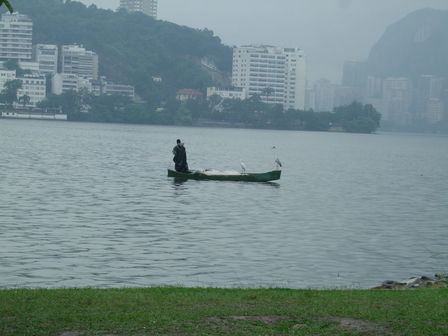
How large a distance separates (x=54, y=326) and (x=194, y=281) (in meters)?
8.71

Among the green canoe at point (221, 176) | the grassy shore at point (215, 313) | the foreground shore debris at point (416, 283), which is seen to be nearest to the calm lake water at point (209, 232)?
the green canoe at point (221, 176)

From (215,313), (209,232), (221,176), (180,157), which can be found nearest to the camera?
(215,313)

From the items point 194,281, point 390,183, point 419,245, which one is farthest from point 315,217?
point 390,183

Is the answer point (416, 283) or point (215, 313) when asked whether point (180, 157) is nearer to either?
point (416, 283)

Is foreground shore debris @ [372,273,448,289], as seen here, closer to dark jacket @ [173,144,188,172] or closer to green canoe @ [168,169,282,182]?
dark jacket @ [173,144,188,172]

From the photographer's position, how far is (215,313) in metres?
15.1

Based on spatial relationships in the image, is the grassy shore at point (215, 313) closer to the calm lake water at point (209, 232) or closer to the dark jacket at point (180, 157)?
the calm lake water at point (209, 232)

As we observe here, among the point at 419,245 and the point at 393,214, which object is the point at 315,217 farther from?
the point at 419,245

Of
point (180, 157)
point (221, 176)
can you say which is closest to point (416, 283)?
point (180, 157)

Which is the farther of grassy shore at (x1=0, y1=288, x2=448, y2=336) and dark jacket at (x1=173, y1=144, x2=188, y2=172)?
dark jacket at (x1=173, y1=144, x2=188, y2=172)

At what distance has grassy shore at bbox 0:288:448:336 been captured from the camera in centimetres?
1415

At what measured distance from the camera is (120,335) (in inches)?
543

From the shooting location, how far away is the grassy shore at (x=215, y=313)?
14148 millimetres

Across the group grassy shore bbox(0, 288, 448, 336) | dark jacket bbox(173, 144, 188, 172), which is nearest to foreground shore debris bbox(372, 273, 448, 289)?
grassy shore bbox(0, 288, 448, 336)
